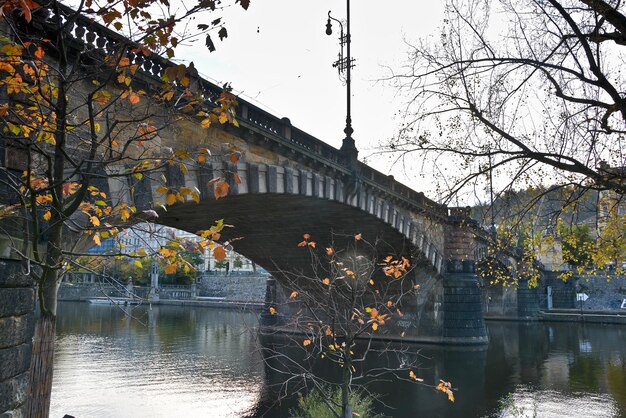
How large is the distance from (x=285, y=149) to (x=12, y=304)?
46.6ft

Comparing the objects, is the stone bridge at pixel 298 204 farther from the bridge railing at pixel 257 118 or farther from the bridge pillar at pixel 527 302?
the bridge pillar at pixel 527 302

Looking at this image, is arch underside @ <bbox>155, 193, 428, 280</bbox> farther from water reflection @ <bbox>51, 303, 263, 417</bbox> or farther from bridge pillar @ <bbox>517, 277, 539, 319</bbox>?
bridge pillar @ <bbox>517, 277, 539, 319</bbox>

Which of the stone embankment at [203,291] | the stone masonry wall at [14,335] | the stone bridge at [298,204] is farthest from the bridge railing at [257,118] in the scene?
the stone embankment at [203,291]

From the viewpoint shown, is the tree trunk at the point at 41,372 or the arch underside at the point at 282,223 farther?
the arch underside at the point at 282,223

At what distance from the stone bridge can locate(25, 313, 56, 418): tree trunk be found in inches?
67.1

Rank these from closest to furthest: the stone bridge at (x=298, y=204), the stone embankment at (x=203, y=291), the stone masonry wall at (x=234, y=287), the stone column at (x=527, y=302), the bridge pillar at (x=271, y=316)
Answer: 1. the stone bridge at (x=298, y=204)
2. the bridge pillar at (x=271, y=316)
3. the stone column at (x=527, y=302)
4. the stone masonry wall at (x=234, y=287)
5. the stone embankment at (x=203, y=291)

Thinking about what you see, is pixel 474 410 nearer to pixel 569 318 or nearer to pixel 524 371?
pixel 524 371

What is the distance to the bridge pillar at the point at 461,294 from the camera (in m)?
34.2

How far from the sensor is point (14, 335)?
6.61 meters

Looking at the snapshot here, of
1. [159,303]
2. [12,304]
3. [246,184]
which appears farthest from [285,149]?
[159,303]

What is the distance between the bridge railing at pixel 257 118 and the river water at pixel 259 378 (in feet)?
16.1

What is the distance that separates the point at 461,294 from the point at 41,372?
30944 mm

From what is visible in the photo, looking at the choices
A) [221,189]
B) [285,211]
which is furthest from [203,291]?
[221,189]

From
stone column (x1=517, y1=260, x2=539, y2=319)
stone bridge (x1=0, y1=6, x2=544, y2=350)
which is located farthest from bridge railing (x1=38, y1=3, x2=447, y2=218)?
stone column (x1=517, y1=260, x2=539, y2=319)
